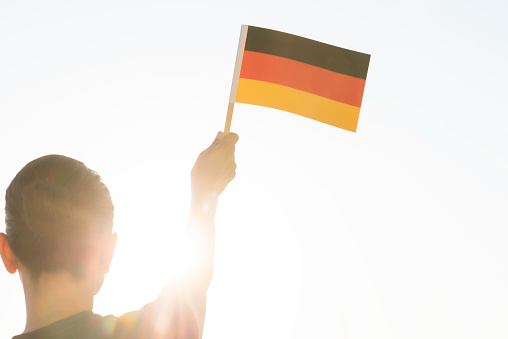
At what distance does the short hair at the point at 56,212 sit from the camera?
1769 mm

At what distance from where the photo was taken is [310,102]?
5.16 metres

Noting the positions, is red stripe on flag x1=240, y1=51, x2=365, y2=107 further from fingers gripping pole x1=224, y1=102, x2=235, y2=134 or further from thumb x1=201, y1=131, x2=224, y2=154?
thumb x1=201, y1=131, x2=224, y2=154

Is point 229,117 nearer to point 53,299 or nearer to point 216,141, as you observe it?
point 216,141

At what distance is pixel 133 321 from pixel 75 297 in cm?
20

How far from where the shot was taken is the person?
1749mm

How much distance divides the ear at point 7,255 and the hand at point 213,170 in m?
0.55

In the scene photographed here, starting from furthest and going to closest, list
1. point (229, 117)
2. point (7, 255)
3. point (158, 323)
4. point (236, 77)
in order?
point (236, 77), point (229, 117), point (7, 255), point (158, 323)

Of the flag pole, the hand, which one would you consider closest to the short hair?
the hand

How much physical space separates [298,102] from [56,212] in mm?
3569

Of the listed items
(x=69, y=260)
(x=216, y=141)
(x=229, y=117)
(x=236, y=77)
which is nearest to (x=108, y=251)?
(x=69, y=260)

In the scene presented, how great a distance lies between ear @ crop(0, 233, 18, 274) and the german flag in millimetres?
3257

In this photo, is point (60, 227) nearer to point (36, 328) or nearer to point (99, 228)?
point (99, 228)

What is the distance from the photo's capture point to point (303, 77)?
5.22 m

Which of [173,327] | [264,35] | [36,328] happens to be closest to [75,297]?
[36,328]
